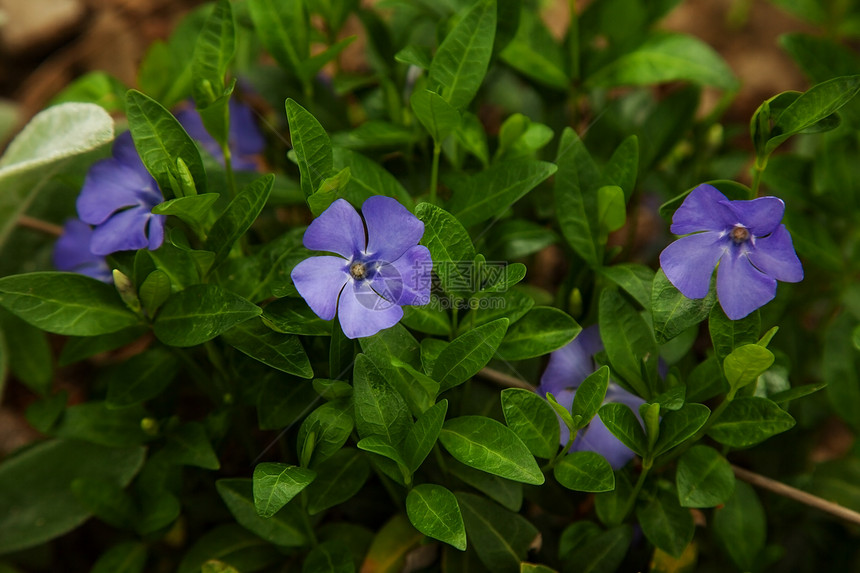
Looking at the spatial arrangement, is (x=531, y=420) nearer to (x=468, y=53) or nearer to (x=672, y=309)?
(x=672, y=309)

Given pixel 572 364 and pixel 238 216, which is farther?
pixel 572 364

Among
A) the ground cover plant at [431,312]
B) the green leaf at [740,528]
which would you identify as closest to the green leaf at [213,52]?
the ground cover plant at [431,312]

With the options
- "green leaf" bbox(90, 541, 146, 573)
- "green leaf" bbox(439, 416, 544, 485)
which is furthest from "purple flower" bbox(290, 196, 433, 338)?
"green leaf" bbox(90, 541, 146, 573)

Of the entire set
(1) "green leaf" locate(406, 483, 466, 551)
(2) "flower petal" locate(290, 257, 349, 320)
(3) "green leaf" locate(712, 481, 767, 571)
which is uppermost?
(2) "flower petal" locate(290, 257, 349, 320)

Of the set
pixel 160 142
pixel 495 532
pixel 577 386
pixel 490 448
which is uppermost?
pixel 160 142

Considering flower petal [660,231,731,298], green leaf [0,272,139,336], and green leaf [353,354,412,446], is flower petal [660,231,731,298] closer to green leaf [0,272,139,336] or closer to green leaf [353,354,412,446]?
green leaf [353,354,412,446]

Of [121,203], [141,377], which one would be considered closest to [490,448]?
[141,377]

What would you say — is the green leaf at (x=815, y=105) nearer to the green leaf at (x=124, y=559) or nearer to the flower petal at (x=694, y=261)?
the flower petal at (x=694, y=261)
